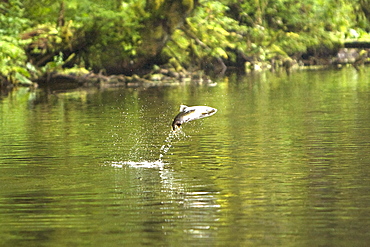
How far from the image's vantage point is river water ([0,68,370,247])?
10281 millimetres

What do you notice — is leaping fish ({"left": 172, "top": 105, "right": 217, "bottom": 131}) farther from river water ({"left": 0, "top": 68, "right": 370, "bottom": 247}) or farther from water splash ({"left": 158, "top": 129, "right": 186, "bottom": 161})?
water splash ({"left": 158, "top": 129, "right": 186, "bottom": 161})

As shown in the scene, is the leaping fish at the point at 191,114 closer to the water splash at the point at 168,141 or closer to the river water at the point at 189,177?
the river water at the point at 189,177

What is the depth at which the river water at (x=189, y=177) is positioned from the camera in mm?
10281

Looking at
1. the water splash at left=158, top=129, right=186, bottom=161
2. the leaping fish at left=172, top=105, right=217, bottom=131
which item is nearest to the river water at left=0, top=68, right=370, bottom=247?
the water splash at left=158, top=129, right=186, bottom=161

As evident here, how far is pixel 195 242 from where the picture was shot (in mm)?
9727

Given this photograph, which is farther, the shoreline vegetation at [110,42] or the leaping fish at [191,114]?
the shoreline vegetation at [110,42]

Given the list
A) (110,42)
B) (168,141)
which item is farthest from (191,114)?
(110,42)

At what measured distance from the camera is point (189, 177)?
46.4ft

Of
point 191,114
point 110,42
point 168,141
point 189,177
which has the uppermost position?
point 191,114

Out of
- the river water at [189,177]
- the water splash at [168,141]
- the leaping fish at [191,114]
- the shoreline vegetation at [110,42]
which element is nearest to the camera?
the river water at [189,177]

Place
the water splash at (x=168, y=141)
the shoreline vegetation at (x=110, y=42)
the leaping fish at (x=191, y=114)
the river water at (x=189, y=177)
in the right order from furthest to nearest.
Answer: the shoreline vegetation at (x=110, y=42) < the water splash at (x=168, y=141) < the leaping fish at (x=191, y=114) < the river water at (x=189, y=177)

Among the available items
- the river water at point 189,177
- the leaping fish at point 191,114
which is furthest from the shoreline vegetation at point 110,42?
the leaping fish at point 191,114

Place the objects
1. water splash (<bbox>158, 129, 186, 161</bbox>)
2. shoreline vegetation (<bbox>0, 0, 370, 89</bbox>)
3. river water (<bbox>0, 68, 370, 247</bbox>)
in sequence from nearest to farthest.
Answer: river water (<bbox>0, 68, 370, 247</bbox>), water splash (<bbox>158, 129, 186, 161</bbox>), shoreline vegetation (<bbox>0, 0, 370, 89</bbox>)

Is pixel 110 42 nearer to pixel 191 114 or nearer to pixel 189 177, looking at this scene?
pixel 191 114
